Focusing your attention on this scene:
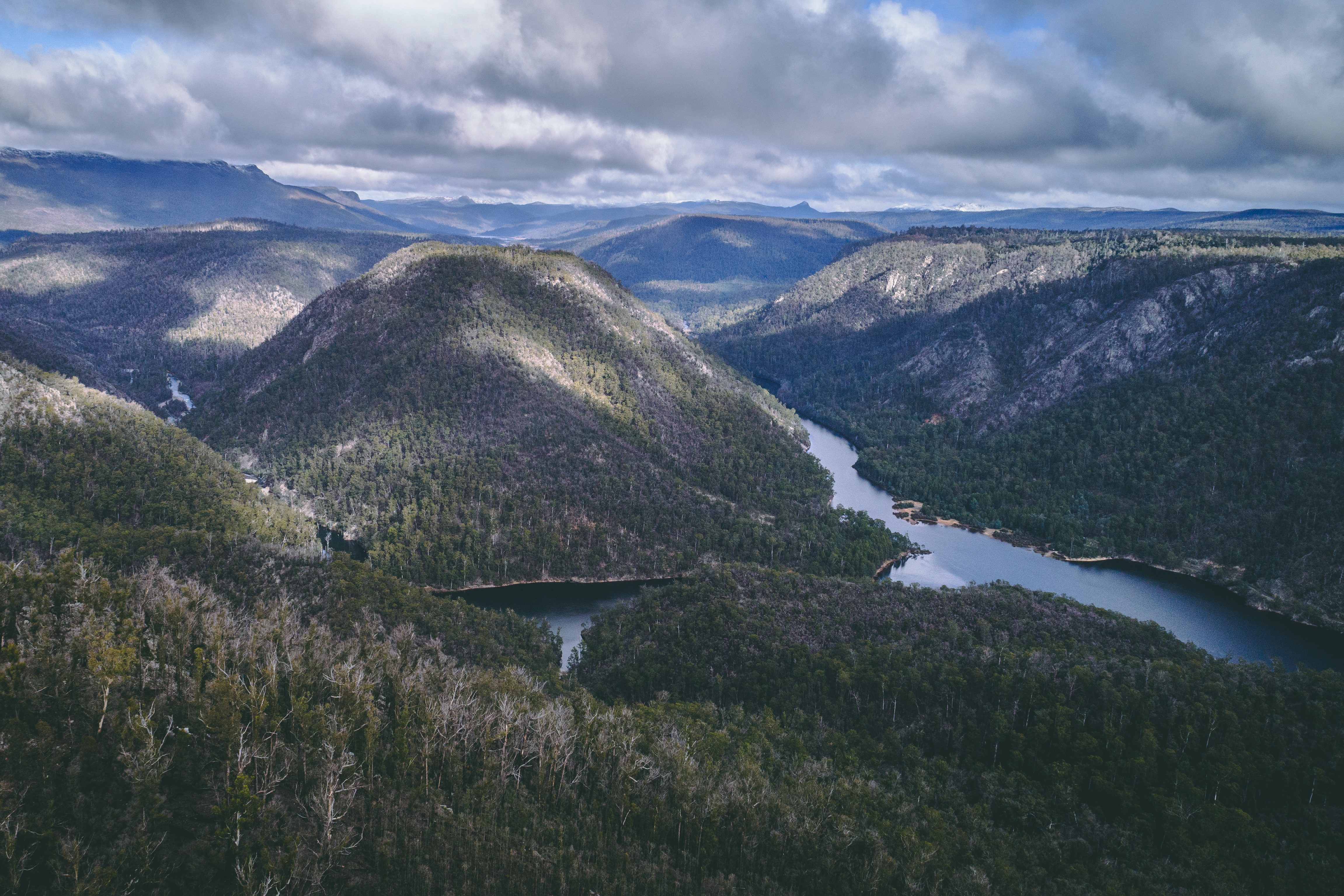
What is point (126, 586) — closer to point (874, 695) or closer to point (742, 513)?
point (874, 695)

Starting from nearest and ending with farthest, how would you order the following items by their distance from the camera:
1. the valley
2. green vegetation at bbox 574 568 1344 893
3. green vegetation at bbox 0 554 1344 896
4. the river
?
green vegetation at bbox 0 554 1344 896, the valley, green vegetation at bbox 574 568 1344 893, the river

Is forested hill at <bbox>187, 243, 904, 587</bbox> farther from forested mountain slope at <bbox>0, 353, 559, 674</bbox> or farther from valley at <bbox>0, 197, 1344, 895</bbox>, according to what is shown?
forested mountain slope at <bbox>0, 353, 559, 674</bbox>

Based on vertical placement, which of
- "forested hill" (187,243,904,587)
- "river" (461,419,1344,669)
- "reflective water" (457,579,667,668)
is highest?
"forested hill" (187,243,904,587)

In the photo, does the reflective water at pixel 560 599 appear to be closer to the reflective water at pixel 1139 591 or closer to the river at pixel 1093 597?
the river at pixel 1093 597

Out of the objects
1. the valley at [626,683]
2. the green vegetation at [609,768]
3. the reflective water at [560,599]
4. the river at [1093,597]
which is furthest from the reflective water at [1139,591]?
the reflective water at [560,599]

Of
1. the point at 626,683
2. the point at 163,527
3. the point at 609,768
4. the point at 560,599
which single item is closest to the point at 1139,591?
the point at 626,683

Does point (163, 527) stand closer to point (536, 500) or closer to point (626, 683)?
point (536, 500)

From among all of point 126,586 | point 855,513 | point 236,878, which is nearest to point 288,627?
point 126,586

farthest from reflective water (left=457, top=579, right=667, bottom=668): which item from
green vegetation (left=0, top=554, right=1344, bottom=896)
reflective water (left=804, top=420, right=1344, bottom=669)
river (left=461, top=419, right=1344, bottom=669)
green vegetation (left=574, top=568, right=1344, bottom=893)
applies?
reflective water (left=804, top=420, right=1344, bottom=669)
